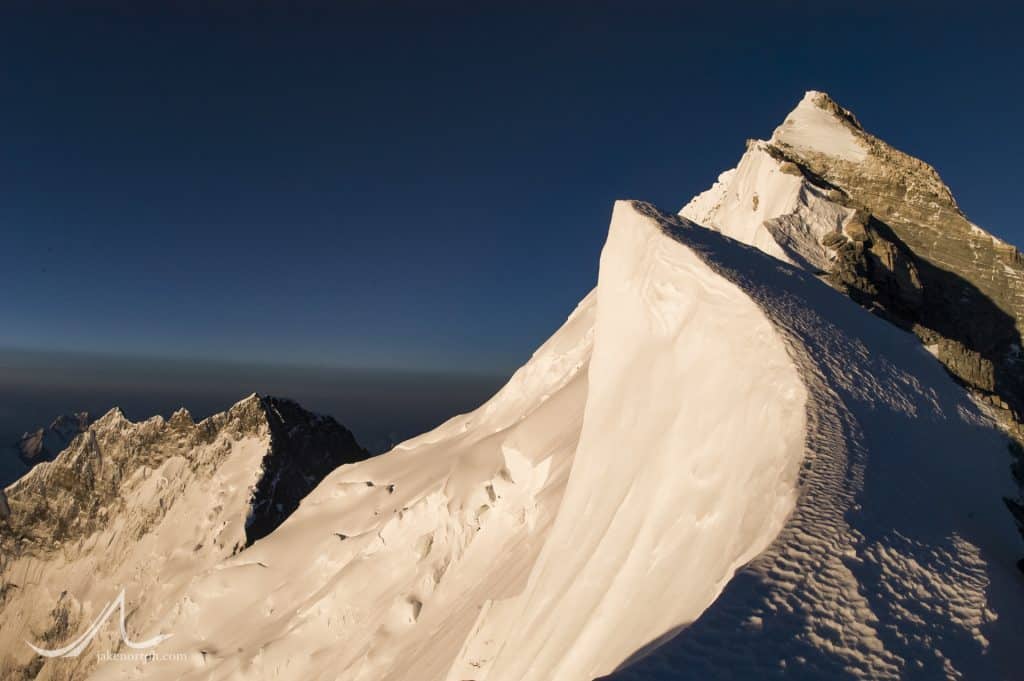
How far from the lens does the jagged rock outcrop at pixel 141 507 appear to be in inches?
4614

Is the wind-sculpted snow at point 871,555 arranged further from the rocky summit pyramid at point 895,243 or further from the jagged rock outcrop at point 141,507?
the jagged rock outcrop at point 141,507

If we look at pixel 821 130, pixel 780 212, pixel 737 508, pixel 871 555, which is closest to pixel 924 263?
pixel 780 212

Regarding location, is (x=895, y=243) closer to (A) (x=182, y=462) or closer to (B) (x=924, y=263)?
(B) (x=924, y=263)

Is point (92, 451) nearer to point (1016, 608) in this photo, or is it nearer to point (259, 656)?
point (259, 656)

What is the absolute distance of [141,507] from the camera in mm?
148625

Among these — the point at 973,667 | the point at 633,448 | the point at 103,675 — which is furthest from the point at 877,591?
the point at 103,675

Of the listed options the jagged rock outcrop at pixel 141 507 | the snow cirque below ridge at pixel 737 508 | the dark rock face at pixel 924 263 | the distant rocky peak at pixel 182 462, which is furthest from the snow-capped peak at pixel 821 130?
the jagged rock outcrop at pixel 141 507

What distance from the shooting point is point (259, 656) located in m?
39.9

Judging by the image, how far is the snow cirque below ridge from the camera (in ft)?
20.6

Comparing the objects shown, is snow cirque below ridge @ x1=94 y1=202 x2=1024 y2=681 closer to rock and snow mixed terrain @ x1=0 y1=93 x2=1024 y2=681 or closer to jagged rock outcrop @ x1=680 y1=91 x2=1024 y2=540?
rock and snow mixed terrain @ x1=0 y1=93 x2=1024 y2=681

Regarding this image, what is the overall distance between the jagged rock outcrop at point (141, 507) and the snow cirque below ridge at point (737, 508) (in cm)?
10196

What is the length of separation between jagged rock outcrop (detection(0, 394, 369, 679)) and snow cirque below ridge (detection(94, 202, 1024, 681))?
10196cm

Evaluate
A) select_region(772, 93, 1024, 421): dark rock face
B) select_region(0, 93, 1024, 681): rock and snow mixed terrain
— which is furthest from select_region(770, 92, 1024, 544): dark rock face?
select_region(0, 93, 1024, 681): rock and snow mixed terrain

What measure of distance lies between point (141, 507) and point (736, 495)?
564ft
